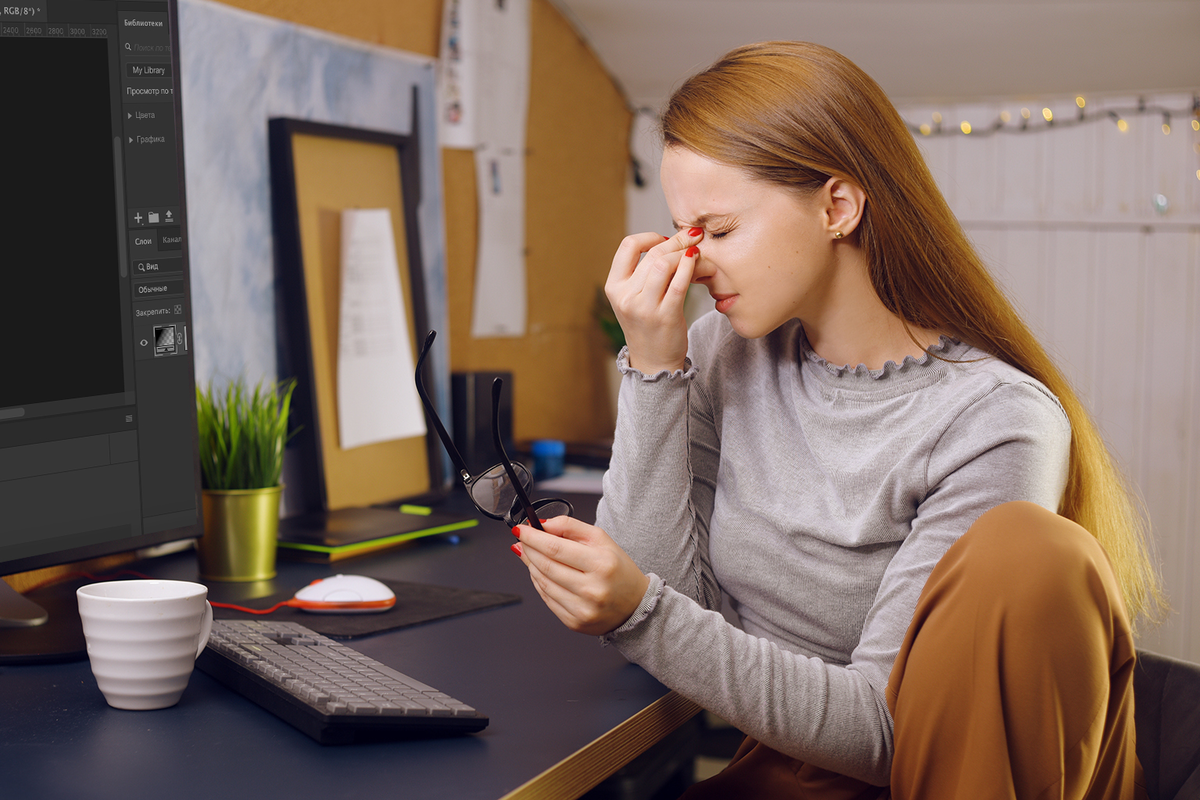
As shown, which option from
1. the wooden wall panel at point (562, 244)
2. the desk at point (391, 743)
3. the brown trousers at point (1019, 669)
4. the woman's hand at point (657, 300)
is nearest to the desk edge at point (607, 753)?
the desk at point (391, 743)

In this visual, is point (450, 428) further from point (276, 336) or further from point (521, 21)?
point (521, 21)

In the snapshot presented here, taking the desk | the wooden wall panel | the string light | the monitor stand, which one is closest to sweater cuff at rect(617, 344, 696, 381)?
the desk

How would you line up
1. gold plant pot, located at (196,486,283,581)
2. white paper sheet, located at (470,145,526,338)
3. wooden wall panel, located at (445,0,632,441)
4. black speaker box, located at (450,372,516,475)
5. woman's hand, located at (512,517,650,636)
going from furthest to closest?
wooden wall panel, located at (445,0,632,441) → white paper sheet, located at (470,145,526,338) → black speaker box, located at (450,372,516,475) → gold plant pot, located at (196,486,283,581) → woman's hand, located at (512,517,650,636)

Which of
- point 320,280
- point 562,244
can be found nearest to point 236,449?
point 320,280

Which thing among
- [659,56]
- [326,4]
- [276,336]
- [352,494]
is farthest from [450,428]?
[659,56]

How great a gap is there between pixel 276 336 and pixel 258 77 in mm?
368

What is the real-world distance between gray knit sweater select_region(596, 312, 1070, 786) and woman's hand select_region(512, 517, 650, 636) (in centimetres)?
2

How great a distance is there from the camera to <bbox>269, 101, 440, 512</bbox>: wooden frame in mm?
1467

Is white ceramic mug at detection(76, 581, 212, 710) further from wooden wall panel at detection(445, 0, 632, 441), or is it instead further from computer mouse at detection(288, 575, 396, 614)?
wooden wall panel at detection(445, 0, 632, 441)

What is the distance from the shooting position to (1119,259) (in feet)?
7.29

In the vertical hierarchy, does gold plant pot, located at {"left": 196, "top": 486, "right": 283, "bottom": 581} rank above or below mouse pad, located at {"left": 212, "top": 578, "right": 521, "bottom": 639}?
above

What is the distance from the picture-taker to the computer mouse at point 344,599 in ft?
3.34

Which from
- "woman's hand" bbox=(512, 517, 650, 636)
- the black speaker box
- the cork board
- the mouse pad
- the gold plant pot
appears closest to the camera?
"woman's hand" bbox=(512, 517, 650, 636)

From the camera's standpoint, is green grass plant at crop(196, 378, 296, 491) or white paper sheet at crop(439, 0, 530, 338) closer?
green grass plant at crop(196, 378, 296, 491)
